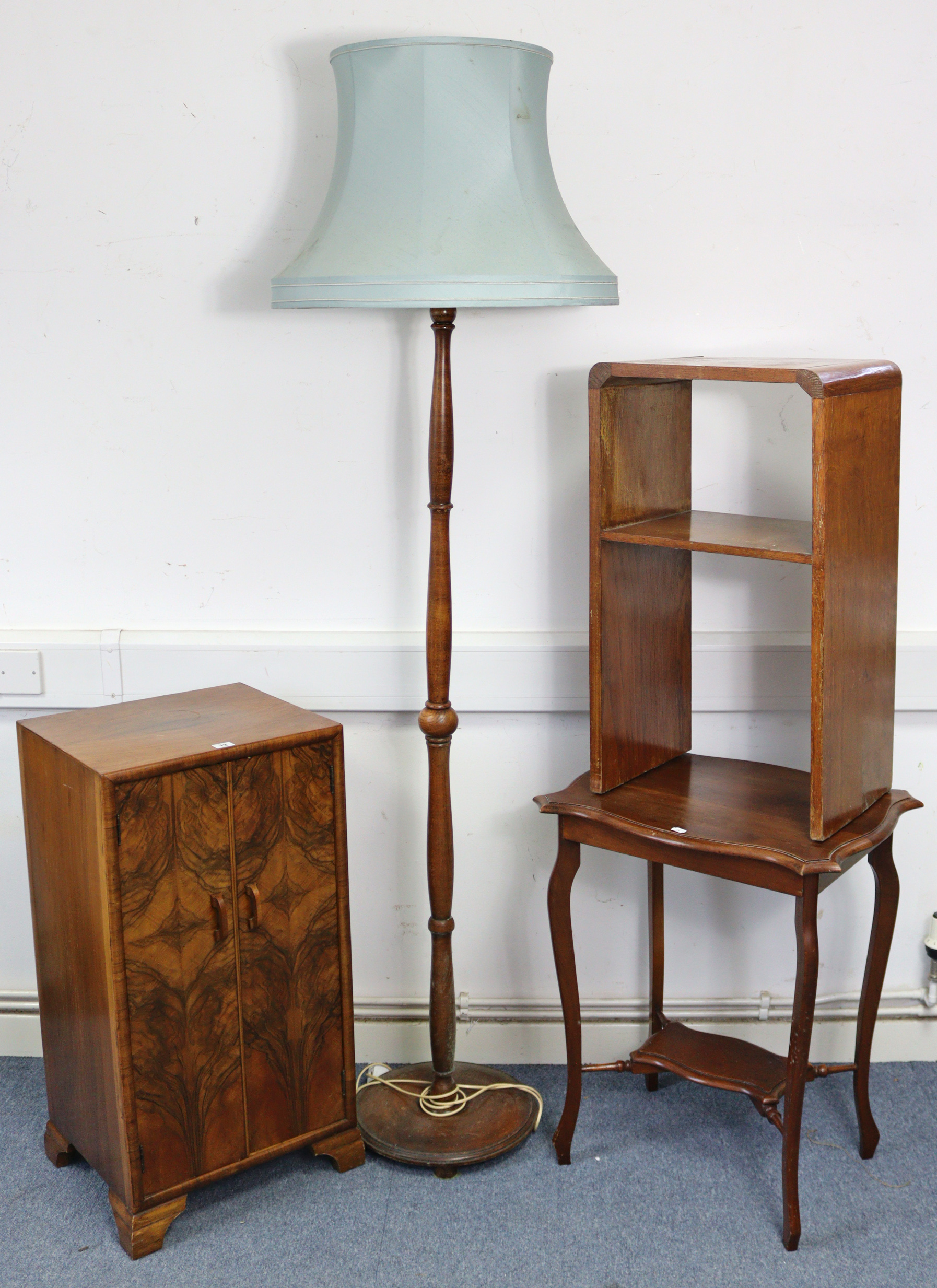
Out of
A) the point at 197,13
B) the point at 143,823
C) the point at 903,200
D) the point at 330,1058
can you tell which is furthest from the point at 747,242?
the point at 330,1058

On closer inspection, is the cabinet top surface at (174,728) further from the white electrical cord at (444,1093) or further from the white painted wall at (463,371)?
the white electrical cord at (444,1093)

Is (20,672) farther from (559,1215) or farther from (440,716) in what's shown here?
(559,1215)

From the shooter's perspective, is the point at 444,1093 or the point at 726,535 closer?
the point at 726,535

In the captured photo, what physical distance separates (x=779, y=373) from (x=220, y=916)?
123cm

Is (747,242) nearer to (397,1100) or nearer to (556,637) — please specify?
(556,637)

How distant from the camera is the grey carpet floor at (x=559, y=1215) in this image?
1925mm

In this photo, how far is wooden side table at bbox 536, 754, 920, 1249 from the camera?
1.87 m

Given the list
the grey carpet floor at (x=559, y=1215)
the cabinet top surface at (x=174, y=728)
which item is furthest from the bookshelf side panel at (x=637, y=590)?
the grey carpet floor at (x=559, y=1215)

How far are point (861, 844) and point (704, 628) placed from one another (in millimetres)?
616

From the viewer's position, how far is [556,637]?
A: 93.9 inches

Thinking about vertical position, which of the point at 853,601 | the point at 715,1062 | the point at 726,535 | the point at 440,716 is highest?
the point at 726,535

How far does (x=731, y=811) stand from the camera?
6.57 ft

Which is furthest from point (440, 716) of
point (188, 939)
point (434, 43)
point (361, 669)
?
point (434, 43)

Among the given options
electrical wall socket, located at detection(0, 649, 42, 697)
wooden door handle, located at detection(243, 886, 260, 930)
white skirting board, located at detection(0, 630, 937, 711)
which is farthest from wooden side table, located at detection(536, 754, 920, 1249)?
electrical wall socket, located at detection(0, 649, 42, 697)
